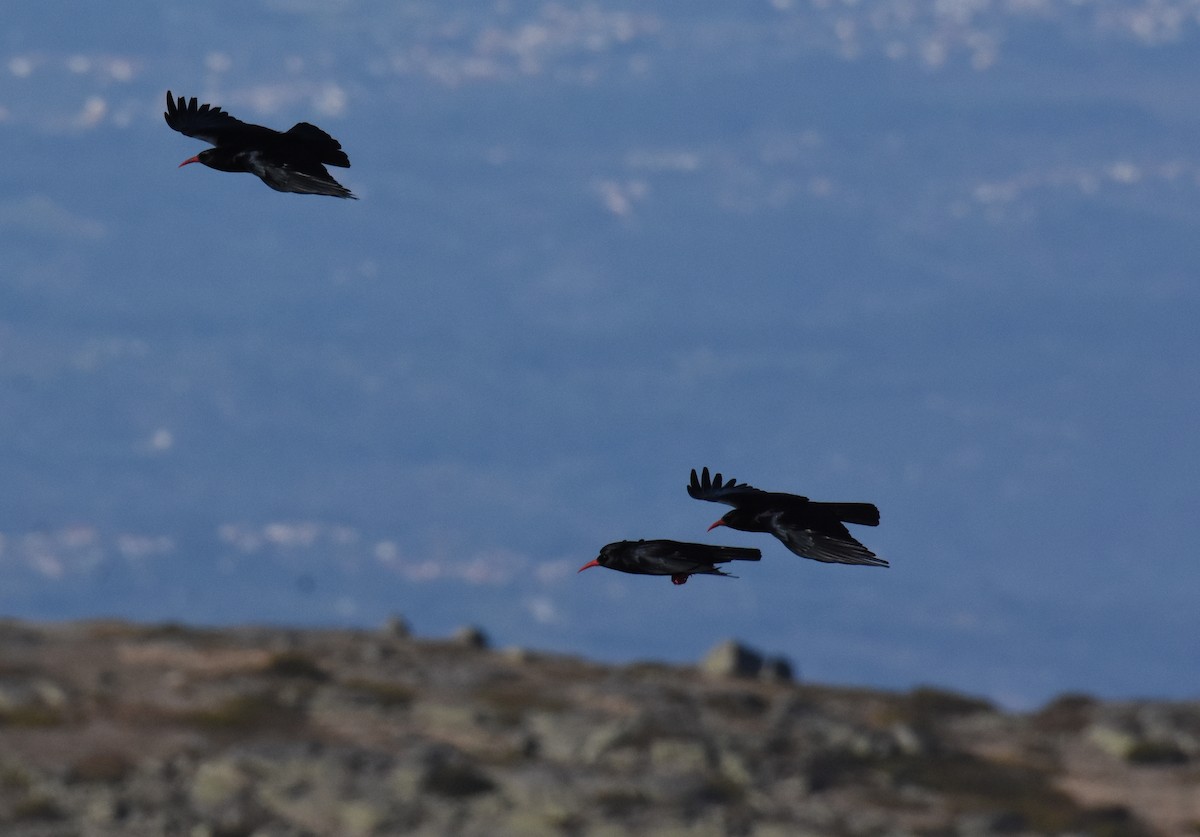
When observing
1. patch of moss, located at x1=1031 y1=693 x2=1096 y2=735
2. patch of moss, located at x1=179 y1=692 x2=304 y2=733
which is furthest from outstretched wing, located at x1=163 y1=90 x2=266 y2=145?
patch of moss, located at x1=1031 y1=693 x2=1096 y2=735

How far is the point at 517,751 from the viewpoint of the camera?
3853 inches

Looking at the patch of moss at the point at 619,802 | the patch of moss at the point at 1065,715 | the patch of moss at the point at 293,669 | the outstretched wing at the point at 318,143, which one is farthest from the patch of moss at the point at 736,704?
the outstretched wing at the point at 318,143

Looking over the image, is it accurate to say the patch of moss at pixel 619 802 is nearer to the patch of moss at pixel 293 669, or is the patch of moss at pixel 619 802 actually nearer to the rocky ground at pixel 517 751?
the rocky ground at pixel 517 751

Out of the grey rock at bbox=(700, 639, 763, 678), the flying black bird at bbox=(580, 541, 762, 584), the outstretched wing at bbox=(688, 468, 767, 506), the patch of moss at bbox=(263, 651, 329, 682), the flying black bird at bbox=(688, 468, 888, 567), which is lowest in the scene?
the flying black bird at bbox=(580, 541, 762, 584)

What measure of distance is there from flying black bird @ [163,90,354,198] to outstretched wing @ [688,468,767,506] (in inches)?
137

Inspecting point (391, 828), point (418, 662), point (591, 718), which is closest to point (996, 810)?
point (591, 718)

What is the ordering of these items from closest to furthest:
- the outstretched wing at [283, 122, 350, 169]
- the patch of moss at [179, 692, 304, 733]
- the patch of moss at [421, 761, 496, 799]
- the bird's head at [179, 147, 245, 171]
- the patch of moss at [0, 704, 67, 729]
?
the outstretched wing at [283, 122, 350, 169] → the bird's head at [179, 147, 245, 171] → the patch of moss at [421, 761, 496, 799] → the patch of moss at [0, 704, 67, 729] → the patch of moss at [179, 692, 304, 733]

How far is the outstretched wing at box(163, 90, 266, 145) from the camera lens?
51.2ft

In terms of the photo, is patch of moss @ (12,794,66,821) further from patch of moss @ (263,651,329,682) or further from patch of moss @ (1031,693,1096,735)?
patch of moss @ (1031,693,1096,735)

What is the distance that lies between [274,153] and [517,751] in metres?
84.9

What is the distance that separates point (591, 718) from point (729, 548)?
8784 centimetres

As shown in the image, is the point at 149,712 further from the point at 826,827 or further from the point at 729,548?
the point at 729,548

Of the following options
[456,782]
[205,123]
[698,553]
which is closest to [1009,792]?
[456,782]

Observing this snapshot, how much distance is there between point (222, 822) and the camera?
9069cm
